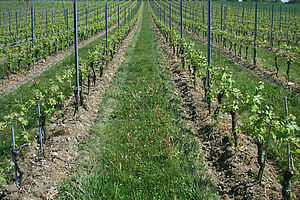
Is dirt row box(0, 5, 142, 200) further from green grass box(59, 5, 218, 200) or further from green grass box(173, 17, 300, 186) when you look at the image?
green grass box(173, 17, 300, 186)

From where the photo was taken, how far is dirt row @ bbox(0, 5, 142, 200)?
171 inches

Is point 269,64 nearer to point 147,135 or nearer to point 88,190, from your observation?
point 147,135

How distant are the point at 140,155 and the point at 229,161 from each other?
5.20 feet

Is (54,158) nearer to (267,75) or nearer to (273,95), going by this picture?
(273,95)

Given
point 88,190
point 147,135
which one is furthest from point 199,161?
point 88,190

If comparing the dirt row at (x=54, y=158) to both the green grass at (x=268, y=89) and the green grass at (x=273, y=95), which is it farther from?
the green grass at (x=268, y=89)

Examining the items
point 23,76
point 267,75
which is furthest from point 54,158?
point 267,75

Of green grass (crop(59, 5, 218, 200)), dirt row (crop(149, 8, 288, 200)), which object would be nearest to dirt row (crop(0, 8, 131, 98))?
green grass (crop(59, 5, 218, 200))

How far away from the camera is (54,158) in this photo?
5.23 metres

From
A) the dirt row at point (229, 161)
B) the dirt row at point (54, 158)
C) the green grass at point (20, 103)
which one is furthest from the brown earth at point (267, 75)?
the green grass at point (20, 103)

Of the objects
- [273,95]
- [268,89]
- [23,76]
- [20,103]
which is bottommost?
[20,103]

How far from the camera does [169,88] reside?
949cm

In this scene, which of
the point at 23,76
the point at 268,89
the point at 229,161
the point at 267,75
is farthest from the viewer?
the point at 267,75

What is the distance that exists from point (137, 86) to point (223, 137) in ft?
13.8
